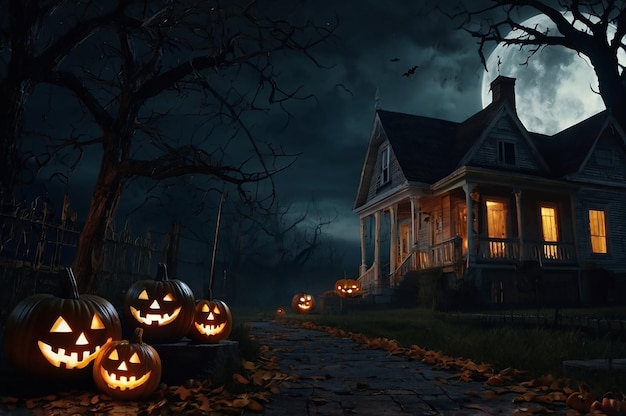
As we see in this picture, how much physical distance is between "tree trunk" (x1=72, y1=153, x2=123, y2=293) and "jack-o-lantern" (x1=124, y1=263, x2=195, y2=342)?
3.44ft

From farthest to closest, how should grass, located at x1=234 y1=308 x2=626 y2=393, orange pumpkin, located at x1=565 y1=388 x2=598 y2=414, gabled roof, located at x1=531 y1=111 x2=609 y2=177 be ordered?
gabled roof, located at x1=531 y1=111 x2=609 y2=177 < grass, located at x1=234 y1=308 x2=626 y2=393 < orange pumpkin, located at x1=565 y1=388 x2=598 y2=414

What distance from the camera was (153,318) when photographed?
15.7 feet

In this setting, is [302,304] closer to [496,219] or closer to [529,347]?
[496,219]

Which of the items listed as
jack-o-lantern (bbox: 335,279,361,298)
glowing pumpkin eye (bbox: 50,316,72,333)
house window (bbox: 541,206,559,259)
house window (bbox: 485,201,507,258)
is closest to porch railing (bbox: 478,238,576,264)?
house window (bbox: 541,206,559,259)

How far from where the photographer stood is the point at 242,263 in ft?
108

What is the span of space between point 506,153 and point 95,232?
1691 centimetres

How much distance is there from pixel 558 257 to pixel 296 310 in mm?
9978

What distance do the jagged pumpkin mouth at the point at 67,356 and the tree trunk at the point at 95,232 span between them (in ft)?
5.78

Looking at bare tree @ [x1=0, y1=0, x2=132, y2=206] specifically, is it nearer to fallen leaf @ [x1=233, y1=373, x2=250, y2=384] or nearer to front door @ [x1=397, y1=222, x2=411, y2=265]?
fallen leaf @ [x1=233, y1=373, x2=250, y2=384]

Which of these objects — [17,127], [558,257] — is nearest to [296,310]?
[558,257]

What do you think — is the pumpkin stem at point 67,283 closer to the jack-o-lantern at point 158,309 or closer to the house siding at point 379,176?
the jack-o-lantern at point 158,309

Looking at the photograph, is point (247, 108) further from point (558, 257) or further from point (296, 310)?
point (558, 257)

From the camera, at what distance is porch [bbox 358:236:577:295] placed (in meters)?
16.2

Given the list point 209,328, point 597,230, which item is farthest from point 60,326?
point 597,230
